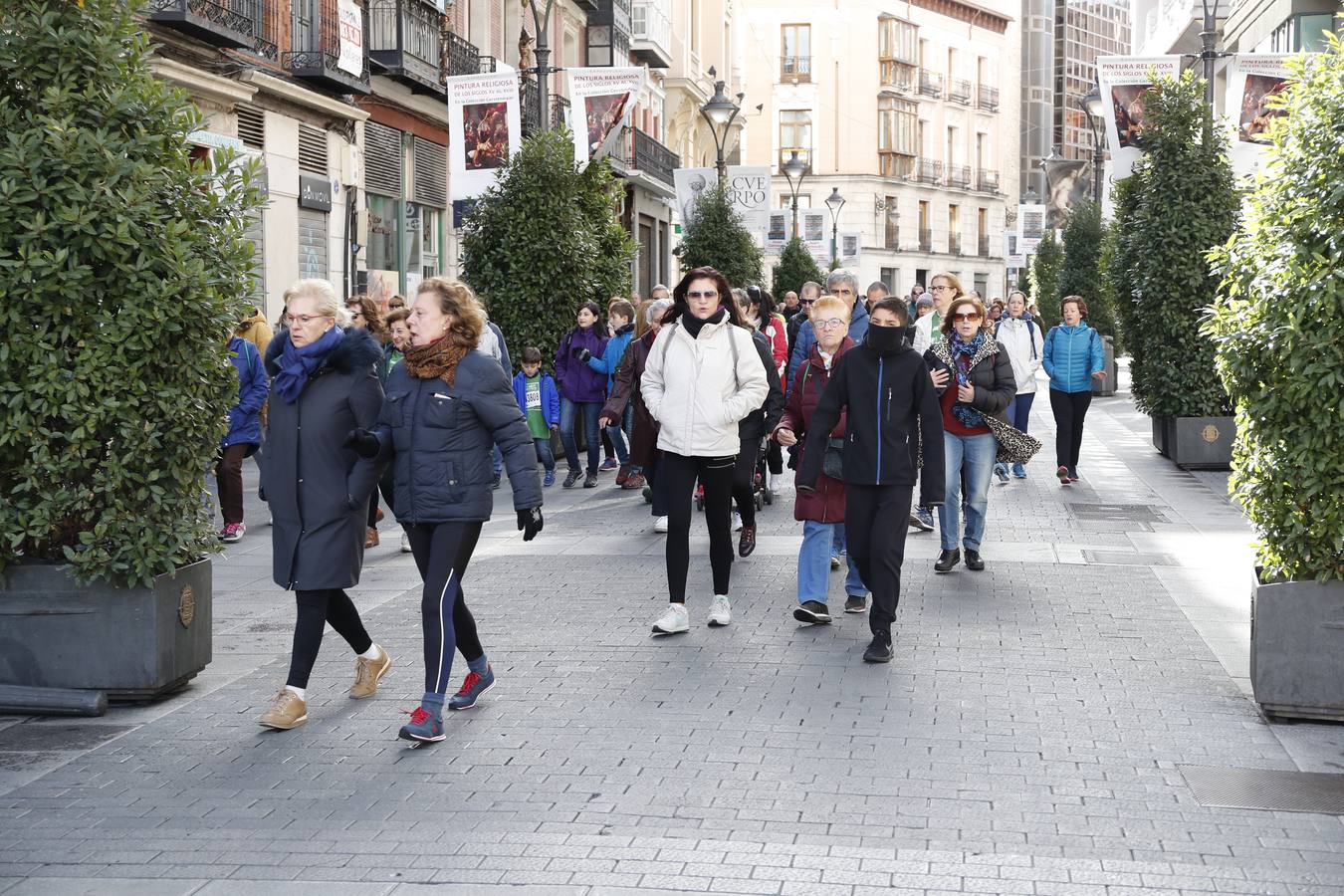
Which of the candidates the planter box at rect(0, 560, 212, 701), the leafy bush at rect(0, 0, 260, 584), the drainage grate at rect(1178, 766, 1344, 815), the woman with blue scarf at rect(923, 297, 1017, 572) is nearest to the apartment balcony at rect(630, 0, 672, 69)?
the woman with blue scarf at rect(923, 297, 1017, 572)

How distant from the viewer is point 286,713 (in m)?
6.64

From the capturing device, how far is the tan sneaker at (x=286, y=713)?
6.62 m

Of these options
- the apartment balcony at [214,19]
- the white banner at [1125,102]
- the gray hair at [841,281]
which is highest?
the apartment balcony at [214,19]

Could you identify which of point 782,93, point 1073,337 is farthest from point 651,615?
point 782,93

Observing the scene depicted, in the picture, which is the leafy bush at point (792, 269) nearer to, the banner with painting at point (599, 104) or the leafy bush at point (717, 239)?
the leafy bush at point (717, 239)

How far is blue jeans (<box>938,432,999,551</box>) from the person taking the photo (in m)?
10.6

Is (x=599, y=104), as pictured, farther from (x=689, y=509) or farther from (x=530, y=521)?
(x=530, y=521)

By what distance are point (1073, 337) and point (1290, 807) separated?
1124 cm

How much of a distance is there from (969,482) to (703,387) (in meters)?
2.78

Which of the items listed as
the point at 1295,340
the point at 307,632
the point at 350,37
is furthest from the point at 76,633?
the point at 350,37

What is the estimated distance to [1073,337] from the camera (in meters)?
16.4

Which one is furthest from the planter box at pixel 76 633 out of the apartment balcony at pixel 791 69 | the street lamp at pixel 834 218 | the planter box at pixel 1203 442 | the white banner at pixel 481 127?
the apartment balcony at pixel 791 69

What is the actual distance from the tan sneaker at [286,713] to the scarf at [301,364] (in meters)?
1.15

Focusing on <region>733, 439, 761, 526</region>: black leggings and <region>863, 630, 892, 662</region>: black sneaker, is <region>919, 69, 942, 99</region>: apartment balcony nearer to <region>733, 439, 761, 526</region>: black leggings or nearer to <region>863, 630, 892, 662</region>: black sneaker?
<region>733, 439, 761, 526</region>: black leggings
